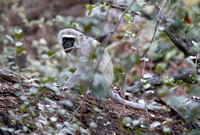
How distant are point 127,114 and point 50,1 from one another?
9.68 metres

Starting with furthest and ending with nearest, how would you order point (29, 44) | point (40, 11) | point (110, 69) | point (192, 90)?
point (40, 11) → point (29, 44) → point (110, 69) → point (192, 90)

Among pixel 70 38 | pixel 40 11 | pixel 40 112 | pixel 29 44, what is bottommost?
pixel 29 44

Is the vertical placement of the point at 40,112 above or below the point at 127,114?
above

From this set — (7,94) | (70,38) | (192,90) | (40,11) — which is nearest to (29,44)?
(40,11)

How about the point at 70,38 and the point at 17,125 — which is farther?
the point at 70,38

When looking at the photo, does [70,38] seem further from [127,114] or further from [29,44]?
[29,44]

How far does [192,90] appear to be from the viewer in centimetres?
242

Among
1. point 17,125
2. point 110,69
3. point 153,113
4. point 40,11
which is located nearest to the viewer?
point 17,125

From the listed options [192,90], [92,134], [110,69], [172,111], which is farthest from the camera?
[110,69]

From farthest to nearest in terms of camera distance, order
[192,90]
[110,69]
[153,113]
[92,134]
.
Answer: [110,69]
[153,113]
[92,134]
[192,90]

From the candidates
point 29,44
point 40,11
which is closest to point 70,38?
point 29,44

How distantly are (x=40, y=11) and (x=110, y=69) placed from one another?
8402mm

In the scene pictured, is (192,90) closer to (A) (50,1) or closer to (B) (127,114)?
(B) (127,114)

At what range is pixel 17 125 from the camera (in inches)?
119
